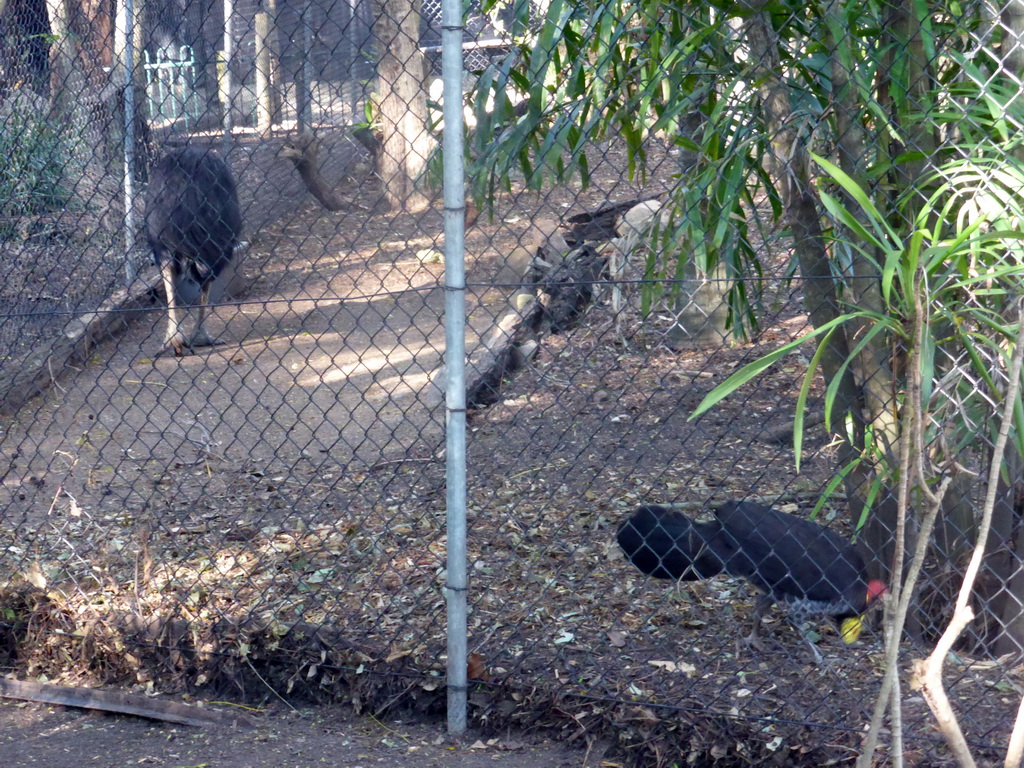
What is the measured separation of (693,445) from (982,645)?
76.5 inches

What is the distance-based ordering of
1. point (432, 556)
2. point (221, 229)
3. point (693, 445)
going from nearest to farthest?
1. point (432, 556)
2. point (693, 445)
3. point (221, 229)

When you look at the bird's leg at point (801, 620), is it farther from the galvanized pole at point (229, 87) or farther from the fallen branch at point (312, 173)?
the fallen branch at point (312, 173)

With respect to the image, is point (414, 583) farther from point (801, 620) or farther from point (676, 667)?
point (801, 620)

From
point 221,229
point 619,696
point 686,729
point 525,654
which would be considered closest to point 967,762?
point 686,729

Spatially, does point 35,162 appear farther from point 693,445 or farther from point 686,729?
point 686,729

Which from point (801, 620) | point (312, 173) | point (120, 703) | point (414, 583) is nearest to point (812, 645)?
point (801, 620)

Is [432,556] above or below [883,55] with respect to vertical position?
below

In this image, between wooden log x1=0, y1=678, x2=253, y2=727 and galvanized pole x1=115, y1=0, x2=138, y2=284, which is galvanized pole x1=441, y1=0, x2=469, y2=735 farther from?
galvanized pole x1=115, y1=0, x2=138, y2=284

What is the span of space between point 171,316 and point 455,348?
411 cm

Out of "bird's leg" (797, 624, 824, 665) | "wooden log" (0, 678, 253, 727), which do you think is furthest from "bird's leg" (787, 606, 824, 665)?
"wooden log" (0, 678, 253, 727)

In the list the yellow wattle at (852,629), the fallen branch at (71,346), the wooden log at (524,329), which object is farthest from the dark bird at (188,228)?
the yellow wattle at (852,629)

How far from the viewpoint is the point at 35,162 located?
546 centimetres

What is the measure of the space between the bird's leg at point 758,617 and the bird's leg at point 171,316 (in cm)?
414

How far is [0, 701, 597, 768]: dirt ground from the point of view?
2.38 m
